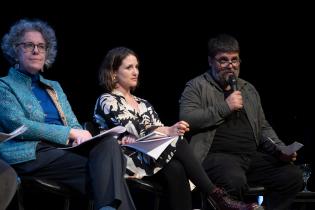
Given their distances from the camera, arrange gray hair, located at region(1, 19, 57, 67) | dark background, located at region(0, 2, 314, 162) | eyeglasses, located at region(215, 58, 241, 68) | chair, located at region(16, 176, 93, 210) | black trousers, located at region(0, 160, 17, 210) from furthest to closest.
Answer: dark background, located at region(0, 2, 314, 162) → eyeglasses, located at region(215, 58, 241, 68) → gray hair, located at region(1, 19, 57, 67) → chair, located at region(16, 176, 93, 210) → black trousers, located at region(0, 160, 17, 210)

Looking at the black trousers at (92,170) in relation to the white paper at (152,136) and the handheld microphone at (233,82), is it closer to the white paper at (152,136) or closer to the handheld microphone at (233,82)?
the white paper at (152,136)

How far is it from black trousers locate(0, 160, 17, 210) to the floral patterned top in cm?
81

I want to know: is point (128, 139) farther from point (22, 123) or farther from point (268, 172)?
point (268, 172)

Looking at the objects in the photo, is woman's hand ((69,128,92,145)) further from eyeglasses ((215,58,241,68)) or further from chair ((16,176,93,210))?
eyeglasses ((215,58,241,68))

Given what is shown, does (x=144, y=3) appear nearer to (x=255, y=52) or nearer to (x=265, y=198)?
(x=255, y=52)

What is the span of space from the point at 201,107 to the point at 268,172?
1.84 ft

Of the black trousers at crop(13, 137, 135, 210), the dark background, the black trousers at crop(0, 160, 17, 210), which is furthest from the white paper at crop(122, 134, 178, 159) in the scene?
the dark background

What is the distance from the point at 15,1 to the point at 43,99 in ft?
3.85

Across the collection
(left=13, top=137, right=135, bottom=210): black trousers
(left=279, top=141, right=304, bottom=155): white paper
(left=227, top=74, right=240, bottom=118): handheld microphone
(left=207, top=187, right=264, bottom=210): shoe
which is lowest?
(left=207, top=187, right=264, bottom=210): shoe

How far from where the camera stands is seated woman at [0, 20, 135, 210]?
8.00 ft

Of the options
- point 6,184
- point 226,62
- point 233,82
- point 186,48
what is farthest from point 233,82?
point 6,184

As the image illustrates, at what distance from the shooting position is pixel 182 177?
287cm

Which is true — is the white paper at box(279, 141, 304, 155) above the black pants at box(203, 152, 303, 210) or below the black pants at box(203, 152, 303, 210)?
above

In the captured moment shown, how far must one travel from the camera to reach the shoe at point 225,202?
2.82 meters
